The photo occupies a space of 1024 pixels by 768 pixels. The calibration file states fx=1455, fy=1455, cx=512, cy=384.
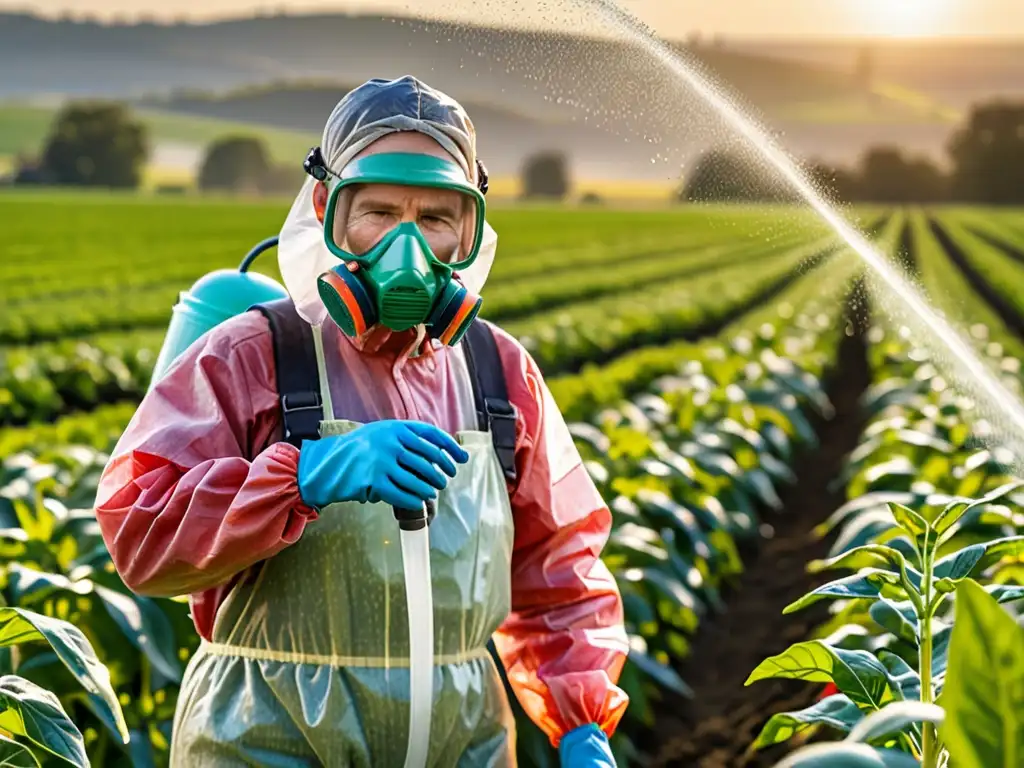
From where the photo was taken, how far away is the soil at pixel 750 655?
16.8 feet

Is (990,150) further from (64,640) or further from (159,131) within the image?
(64,640)

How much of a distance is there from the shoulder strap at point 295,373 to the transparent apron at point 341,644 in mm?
23

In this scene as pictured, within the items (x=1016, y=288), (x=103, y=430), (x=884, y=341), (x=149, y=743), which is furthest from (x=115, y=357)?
(x=1016, y=288)

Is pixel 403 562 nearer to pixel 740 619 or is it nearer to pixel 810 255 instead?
pixel 810 255

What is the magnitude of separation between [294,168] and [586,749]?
8029 centimetres

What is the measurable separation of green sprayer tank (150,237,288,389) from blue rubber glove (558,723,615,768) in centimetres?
91

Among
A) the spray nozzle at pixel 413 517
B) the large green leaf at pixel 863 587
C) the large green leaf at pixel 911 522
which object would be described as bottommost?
the large green leaf at pixel 863 587

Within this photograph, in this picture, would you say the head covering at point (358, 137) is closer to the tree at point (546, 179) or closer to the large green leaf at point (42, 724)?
the large green leaf at point (42, 724)

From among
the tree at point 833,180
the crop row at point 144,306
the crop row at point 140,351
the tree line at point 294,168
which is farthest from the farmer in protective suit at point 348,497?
the tree line at point 294,168

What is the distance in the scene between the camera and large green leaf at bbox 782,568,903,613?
215 cm

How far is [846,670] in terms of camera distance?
7.02ft

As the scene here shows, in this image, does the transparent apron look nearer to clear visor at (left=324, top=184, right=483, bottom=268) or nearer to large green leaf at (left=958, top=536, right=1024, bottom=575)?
clear visor at (left=324, top=184, right=483, bottom=268)

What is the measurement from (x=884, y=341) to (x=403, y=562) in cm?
1308

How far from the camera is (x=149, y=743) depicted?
3477 mm
